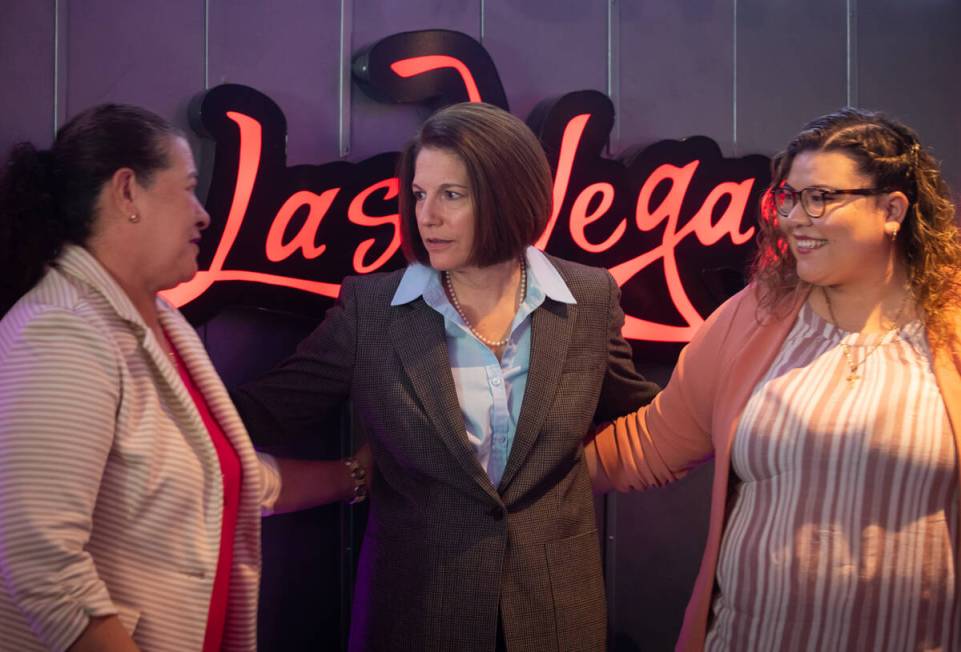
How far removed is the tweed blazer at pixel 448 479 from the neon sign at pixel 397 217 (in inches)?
15.1

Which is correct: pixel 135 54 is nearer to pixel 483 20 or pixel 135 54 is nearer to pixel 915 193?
pixel 483 20

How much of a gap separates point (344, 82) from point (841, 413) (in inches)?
70.6

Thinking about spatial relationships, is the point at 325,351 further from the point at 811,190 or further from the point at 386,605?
the point at 811,190

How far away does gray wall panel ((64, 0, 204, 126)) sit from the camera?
263cm

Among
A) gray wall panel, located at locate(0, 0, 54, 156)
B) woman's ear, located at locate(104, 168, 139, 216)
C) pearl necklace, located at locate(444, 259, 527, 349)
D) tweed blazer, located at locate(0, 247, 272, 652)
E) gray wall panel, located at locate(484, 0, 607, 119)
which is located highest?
gray wall panel, located at locate(484, 0, 607, 119)

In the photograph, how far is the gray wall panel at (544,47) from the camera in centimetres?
327

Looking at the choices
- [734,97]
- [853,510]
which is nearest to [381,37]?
[734,97]

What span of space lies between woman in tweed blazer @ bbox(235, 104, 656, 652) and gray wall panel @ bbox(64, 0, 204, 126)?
742 mm

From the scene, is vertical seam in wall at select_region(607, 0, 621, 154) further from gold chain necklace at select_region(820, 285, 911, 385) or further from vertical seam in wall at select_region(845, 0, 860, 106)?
gold chain necklace at select_region(820, 285, 911, 385)

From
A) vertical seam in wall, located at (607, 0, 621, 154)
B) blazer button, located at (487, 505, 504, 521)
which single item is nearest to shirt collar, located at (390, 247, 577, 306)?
blazer button, located at (487, 505, 504, 521)

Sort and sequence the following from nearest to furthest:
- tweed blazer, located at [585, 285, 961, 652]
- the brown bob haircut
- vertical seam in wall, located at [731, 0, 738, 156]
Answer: tweed blazer, located at [585, 285, 961, 652], the brown bob haircut, vertical seam in wall, located at [731, 0, 738, 156]

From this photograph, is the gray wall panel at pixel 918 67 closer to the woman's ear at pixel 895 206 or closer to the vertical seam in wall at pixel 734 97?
the vertical seam in wall at pixel 734 97

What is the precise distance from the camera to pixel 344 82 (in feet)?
9.87

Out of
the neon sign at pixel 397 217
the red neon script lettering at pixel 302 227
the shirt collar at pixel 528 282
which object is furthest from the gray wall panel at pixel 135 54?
the shirt collar at pixel 528 282
